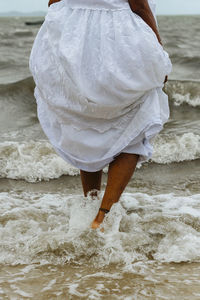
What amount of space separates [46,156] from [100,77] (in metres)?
2.56

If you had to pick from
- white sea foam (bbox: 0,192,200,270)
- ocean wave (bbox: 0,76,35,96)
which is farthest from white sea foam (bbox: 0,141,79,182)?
ocean wave (bbox: 0,76,35,96)

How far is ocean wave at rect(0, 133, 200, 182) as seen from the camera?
14.3 ft

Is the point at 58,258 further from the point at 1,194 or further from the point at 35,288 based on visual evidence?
the point at 1,194

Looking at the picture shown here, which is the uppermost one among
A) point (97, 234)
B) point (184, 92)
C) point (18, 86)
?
point (97, 234)

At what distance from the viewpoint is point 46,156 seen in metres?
4.71

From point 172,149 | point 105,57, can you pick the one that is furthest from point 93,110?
point 172,149

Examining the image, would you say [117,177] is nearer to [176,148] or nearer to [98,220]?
[98,220]

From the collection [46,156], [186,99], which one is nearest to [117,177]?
[46,156]

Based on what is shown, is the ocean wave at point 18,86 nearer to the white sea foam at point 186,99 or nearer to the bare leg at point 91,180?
the white sea foam at point 186,99

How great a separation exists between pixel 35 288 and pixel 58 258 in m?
0.34

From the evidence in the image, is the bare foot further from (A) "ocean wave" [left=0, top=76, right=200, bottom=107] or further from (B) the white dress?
(A) "ocean wave" [left=0, top=76, right=200, bottom=107]

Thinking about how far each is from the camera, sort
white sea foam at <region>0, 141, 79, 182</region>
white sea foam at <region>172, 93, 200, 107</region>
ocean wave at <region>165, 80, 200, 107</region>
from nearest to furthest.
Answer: white sea foam at <region>0, 141, 79, 182</region> < white sea foam at <region>172, 93, 200, 107</region> < ocean wave at <region>165, 80, 200, 107</region>

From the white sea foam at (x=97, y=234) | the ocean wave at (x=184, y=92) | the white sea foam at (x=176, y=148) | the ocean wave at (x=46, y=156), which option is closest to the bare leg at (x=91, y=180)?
the white sea foam at (x=97, y=234)

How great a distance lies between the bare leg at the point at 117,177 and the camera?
2.50 meters
